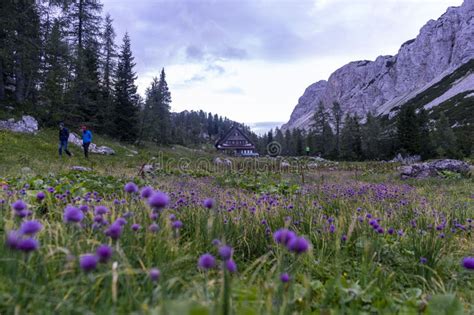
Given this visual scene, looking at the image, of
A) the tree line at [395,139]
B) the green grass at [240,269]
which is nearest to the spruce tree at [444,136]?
the tree line at [395,139]

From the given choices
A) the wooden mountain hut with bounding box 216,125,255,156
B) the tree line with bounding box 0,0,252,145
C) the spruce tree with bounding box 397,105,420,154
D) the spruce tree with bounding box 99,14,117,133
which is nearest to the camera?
the tree line with bounding box 0,0,252,145

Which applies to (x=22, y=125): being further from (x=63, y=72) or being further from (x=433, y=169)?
(x=433, y=169)

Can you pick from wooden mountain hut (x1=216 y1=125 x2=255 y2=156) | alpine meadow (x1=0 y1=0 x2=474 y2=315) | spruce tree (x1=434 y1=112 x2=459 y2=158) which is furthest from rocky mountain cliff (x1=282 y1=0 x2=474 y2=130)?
wooden mountain hut (x1=216 y1=125 x2=255 y2=156)

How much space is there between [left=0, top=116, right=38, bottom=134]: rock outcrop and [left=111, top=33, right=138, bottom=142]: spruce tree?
472 inches

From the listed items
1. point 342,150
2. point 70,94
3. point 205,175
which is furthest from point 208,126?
point 205,175

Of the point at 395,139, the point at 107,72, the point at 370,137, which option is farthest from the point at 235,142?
the point at 107,72

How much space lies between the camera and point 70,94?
2542 cm

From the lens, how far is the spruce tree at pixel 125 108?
1275 inches

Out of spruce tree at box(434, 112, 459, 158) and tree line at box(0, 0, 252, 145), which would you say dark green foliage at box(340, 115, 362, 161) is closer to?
spruce tree at box(434, 112, 459, 158)

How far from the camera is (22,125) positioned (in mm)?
18766

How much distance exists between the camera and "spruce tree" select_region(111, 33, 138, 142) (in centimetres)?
3238

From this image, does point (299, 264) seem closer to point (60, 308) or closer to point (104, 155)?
point (60, 308)

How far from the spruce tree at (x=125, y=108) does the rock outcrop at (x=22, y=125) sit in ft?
39.4

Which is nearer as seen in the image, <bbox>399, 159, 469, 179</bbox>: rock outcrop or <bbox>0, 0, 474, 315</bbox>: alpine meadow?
<bbox>0, 0, 474, 315</bbox>: alpine meadow
